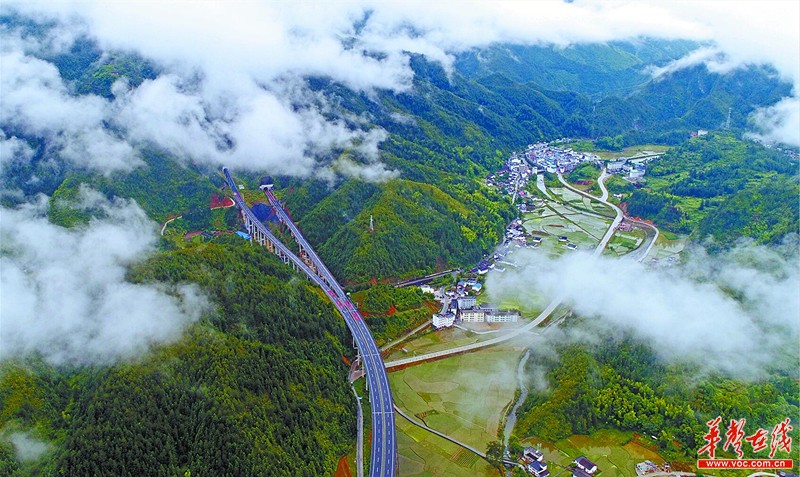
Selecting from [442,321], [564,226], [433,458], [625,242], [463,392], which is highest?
[433,458]

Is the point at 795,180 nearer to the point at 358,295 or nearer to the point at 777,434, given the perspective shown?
Result: the point at 777,434

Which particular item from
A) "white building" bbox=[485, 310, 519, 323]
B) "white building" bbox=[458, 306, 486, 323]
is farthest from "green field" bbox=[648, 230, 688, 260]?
"white building" bbox=[458, 306, 486, 323]

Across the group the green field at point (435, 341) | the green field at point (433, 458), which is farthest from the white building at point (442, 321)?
the green field at point (433, 458)

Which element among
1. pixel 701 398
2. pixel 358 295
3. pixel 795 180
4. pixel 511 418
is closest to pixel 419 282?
pixel 358 295

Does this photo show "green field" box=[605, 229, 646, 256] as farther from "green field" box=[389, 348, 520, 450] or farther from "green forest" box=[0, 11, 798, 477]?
"green field" box=[389, 348, 520, 450]

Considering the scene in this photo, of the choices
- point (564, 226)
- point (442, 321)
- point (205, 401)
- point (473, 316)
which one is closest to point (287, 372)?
point (205, 401)

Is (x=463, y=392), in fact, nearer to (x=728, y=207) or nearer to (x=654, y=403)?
(x=654, y=403)

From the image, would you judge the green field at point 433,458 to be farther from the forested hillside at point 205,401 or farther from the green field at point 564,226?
the green field at point 564,226
